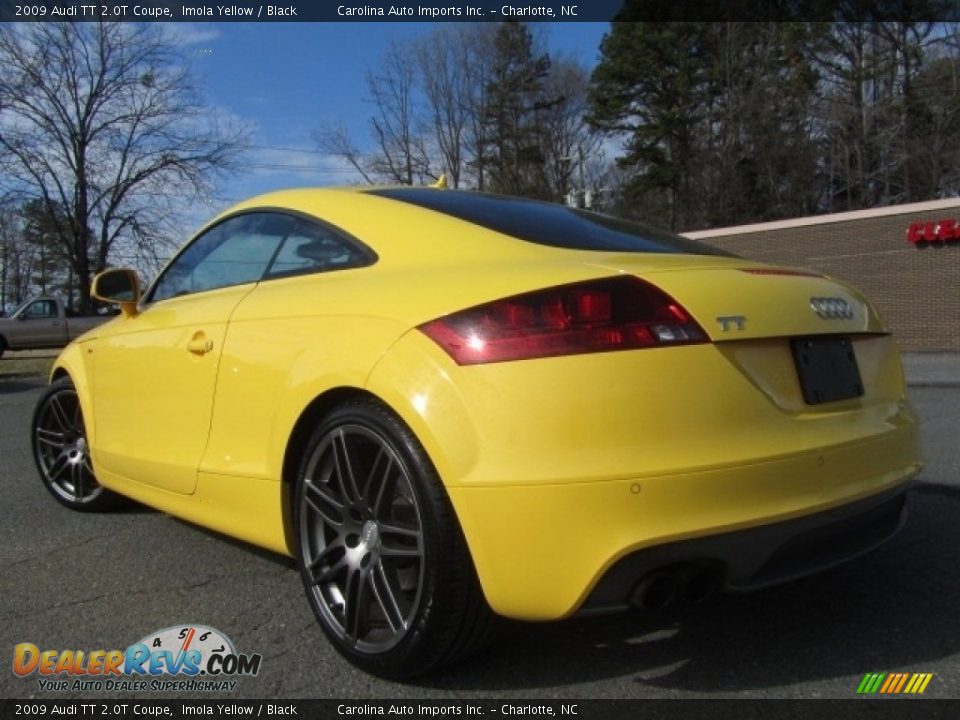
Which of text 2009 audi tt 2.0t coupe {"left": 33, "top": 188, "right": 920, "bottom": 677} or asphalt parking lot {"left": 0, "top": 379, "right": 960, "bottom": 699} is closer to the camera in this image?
text 2009 audi tt 2.0t coupe {"left": 33, "top": 188, "right": 920, "bottom": 677}

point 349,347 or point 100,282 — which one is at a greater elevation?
point 100,282

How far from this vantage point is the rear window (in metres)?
2.72

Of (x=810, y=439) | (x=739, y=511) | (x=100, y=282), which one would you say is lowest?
(x=739, y=511)

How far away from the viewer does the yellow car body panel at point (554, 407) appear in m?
2.06

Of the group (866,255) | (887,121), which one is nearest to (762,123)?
(887,121)

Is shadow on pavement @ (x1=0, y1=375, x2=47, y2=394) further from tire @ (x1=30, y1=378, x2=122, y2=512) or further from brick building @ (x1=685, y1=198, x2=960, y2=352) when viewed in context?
brick building @ (x1=685, y1=198, x2=960, y2=352)

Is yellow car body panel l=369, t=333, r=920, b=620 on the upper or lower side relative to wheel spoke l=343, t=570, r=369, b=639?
upper

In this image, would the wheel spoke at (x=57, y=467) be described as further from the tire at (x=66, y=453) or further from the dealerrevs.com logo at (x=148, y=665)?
the dealerrevs.com logo at (x=148, y=665)

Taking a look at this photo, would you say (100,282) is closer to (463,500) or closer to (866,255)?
A: (463,500)

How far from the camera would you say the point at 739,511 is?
6.87 ft

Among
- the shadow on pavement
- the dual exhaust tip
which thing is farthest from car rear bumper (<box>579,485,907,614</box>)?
the shadow on pavement

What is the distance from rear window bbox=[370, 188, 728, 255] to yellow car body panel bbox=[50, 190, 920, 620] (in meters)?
0.12

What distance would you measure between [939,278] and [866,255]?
197 cm
